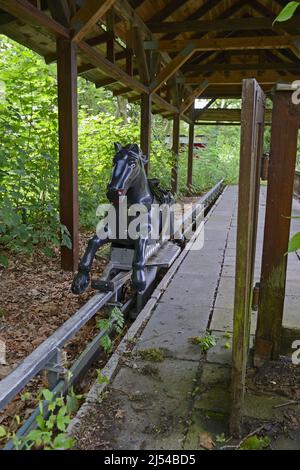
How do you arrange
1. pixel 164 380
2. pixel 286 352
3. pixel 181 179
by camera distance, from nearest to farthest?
pixel 164 380, pixel 286 352, pixel 181 179

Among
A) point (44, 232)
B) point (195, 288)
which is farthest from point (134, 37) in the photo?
point (195, 288)

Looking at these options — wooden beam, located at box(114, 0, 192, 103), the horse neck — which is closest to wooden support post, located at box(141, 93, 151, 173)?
wooden beam, located at box(114, 0, 192, 103)

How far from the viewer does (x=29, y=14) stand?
393 centimetres

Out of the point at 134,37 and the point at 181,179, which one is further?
the point at 181,179

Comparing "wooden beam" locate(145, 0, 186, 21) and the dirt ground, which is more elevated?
"wooden beam" locate(145, 0, 186, 21)

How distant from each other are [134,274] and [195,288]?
1.07 metres

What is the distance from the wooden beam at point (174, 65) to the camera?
8039 millimetres

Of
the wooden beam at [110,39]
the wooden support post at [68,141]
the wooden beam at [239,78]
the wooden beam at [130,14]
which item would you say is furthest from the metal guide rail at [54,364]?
the wooden beam at [239,78]

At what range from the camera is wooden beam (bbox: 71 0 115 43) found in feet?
15.0

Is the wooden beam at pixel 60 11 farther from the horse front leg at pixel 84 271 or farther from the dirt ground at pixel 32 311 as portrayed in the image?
the dirt ground at pixel 32 311

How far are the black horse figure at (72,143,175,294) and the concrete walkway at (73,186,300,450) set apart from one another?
0.52m

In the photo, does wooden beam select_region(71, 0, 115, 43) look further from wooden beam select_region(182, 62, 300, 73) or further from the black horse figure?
wooden beam select_region(182, 62, 300, 73)
